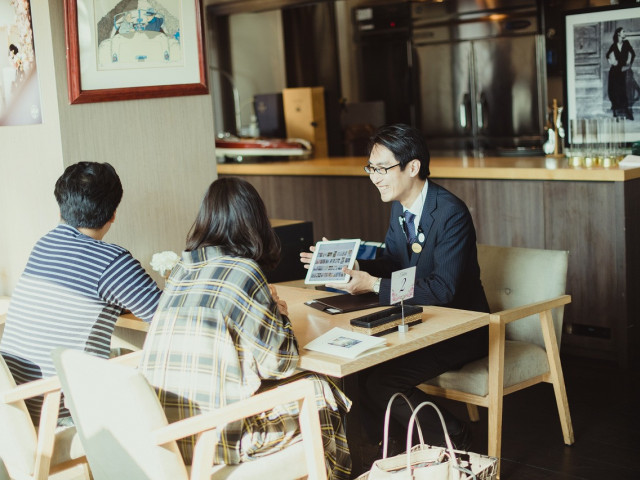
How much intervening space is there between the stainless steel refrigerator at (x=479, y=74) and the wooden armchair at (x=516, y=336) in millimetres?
3828

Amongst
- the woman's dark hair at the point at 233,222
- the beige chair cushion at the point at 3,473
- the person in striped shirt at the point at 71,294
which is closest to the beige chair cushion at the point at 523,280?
the woman's dark hair at the point at 233,222

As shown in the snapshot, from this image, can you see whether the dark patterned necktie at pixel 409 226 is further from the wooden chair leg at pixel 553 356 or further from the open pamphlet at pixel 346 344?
the open pamphlet at pixel 346 344

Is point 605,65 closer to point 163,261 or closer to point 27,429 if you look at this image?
point 163,261

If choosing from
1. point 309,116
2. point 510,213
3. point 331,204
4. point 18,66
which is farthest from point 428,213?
point 309,116

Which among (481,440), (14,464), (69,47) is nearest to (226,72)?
(69,47)

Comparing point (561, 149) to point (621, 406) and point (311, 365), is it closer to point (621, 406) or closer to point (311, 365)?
point (621, 406)

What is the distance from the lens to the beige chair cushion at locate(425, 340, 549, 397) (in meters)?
2.97

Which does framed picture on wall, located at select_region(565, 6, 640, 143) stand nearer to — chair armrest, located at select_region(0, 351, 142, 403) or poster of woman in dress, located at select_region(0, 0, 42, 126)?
poster of woman in dress, located at select_region(0, 0, 42, 126)

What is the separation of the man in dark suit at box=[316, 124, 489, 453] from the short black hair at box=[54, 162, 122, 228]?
829 millimetres

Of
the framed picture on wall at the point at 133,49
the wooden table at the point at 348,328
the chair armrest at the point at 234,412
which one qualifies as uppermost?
the framed picture on wall at the point at 133,49

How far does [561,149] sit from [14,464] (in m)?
3.98

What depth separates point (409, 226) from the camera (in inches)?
125

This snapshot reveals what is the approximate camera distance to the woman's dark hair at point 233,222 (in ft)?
7.75

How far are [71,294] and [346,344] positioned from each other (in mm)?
869
